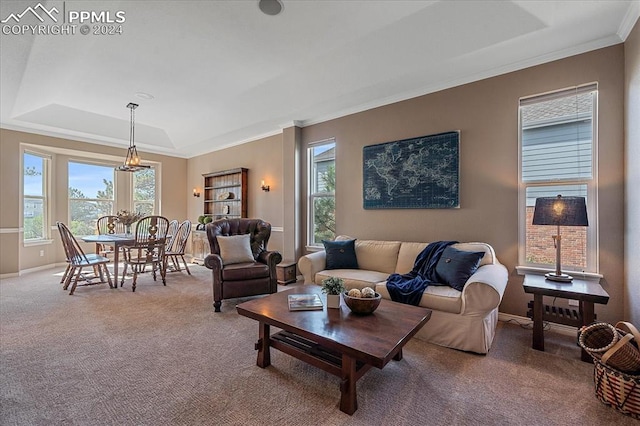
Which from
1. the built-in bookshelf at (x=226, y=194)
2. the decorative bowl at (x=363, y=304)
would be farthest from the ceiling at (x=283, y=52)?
the decorative bowl at (x=363, y=304)

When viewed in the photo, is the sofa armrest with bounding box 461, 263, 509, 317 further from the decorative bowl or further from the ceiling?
the ceiling

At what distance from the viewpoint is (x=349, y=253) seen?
3.81 m

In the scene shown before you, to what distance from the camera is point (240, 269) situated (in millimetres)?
3607

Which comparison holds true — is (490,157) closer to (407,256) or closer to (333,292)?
(407,256)

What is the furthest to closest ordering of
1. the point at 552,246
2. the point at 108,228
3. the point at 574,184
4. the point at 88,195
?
the point at 88,195 → the point at 108,228 → the point at 552,246 → the point at 574,184

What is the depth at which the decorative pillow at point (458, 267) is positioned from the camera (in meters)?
2.74

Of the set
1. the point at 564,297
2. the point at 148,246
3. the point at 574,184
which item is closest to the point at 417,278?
the point at 564,297

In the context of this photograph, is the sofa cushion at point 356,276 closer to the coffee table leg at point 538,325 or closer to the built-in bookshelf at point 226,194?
the coffee table leg at point 538,325

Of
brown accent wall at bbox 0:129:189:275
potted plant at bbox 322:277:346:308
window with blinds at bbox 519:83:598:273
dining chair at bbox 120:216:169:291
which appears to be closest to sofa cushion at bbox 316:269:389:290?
potted plant at bbox 322:277:346:308

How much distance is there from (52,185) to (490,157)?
8184 millimetres

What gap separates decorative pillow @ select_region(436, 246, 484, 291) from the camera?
2.74 m

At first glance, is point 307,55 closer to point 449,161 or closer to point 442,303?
point 449,161

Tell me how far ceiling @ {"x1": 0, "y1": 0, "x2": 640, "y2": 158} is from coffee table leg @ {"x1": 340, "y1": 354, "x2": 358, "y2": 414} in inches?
111

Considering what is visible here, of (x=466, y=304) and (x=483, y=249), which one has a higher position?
(x=483, y=249)
